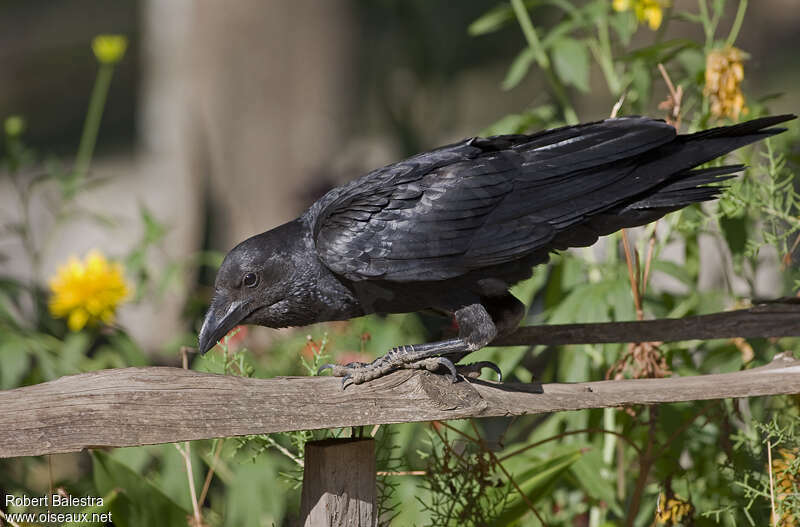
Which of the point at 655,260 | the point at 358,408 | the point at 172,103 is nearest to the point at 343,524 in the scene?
the point at 358,408

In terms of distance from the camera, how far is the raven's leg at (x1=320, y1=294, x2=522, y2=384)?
4.77 ft

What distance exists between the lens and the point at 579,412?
2125 millimetres

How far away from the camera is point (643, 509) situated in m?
2.28

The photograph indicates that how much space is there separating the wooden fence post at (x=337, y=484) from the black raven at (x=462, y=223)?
0.15m

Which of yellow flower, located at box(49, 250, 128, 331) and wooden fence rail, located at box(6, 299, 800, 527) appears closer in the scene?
wooden fence rail, located at box(6, 299, 800, 527)

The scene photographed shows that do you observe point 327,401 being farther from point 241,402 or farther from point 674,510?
point 674,510

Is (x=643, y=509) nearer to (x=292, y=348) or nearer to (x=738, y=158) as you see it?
(x=738, y=158)

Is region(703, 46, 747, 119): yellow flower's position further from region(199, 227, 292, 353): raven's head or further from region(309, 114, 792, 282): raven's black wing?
region(199, 227, 292, 353): raven's head

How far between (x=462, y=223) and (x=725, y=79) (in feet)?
2.53

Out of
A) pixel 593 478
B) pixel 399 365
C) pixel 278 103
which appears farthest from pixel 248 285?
pixel 278 103

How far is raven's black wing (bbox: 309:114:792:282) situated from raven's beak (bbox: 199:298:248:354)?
0.60 ft

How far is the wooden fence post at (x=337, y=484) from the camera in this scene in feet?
4.58

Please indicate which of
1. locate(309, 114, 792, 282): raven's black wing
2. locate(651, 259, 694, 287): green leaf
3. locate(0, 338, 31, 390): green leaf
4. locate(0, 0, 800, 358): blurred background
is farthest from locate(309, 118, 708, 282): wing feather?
locate(0, 0, 800, 358): blurred background

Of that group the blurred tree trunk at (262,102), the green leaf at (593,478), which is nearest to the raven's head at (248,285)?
the green leaf at (593,478)
